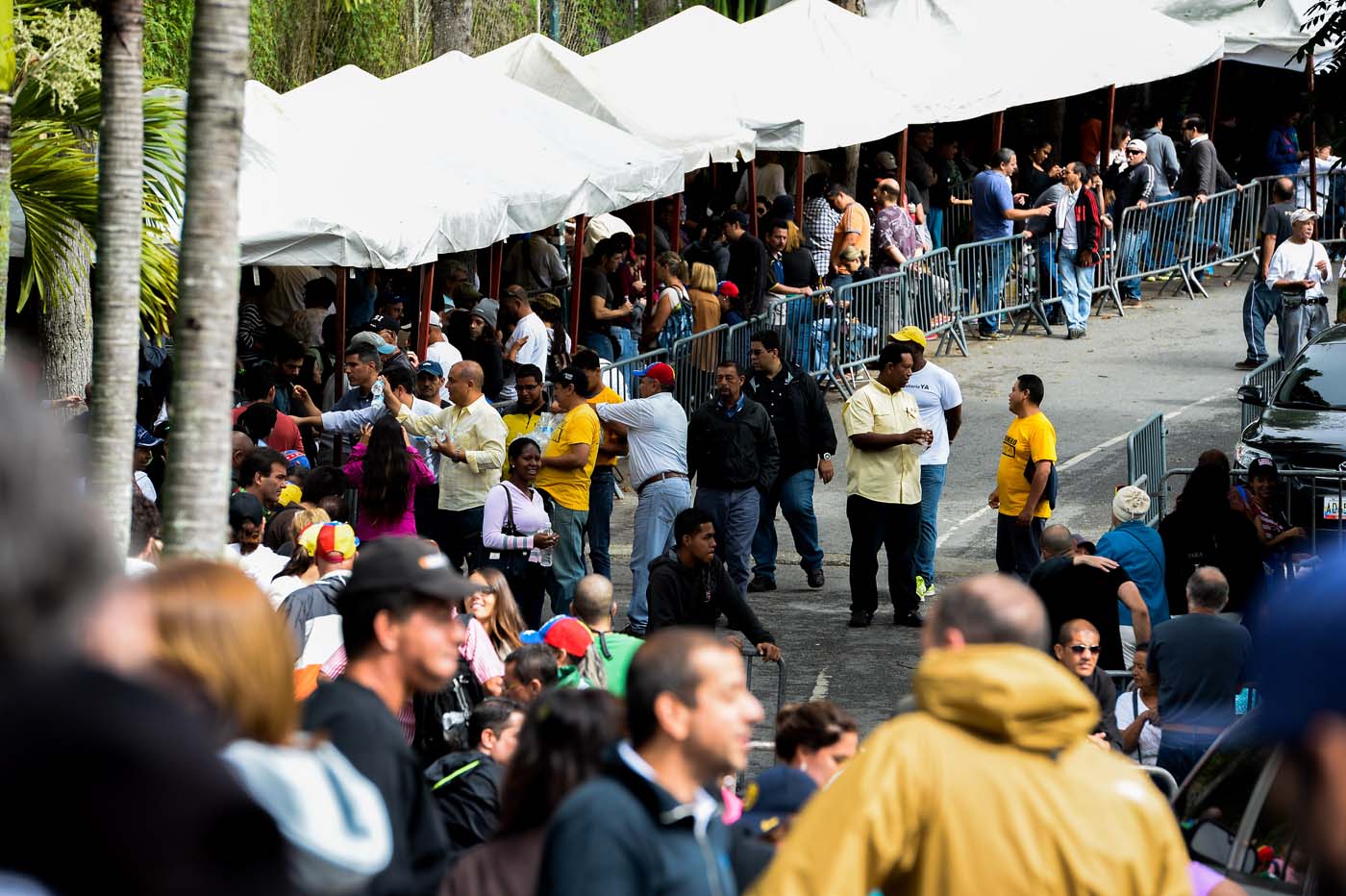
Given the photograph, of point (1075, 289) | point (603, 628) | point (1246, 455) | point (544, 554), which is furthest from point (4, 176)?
point (1075, 289)

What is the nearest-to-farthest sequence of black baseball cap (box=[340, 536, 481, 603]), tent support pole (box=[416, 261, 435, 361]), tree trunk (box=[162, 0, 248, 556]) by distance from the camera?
black baseball cap (box=[340, 536, 481, 603]) < tree trunk (box=[162, 0, 248, 556]) < tent support pole (box=[416, 261, 435, 361])

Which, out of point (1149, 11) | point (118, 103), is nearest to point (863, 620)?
point (118, 103)

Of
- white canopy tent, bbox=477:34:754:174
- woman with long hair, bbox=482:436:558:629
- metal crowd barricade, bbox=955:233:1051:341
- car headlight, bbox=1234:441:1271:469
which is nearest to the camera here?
woman with long hair, bbox=482:436:558:629

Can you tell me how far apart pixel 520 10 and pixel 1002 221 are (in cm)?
1309

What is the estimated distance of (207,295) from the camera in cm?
536

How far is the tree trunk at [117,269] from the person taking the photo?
592 centimetres

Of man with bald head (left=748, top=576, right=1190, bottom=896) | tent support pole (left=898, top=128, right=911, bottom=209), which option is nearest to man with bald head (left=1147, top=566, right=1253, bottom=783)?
man with bald head (left=748, top=576, right=1190, bottom=896)

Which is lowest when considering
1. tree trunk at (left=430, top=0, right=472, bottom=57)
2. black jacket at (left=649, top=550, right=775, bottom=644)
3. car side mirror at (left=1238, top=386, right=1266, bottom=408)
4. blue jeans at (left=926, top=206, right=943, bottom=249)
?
black jacket at (left=649, top=550, right=775, bottom=644)

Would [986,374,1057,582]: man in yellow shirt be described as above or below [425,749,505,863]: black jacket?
above

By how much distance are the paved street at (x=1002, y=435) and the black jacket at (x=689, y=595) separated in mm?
1143

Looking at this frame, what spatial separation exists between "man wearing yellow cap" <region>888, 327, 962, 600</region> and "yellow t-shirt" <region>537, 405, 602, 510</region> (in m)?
2.43

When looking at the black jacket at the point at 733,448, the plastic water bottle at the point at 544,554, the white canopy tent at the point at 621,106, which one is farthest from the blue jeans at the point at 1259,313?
the plastic water bottle at the point at 544,554

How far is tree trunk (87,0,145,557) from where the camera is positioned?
233 inches

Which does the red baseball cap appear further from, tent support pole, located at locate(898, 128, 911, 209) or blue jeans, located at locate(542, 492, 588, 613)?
tent support pole, located at locate(898, 128, 911, 209)
